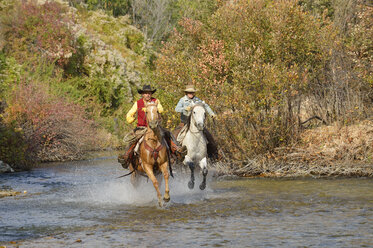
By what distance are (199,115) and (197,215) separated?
299cm

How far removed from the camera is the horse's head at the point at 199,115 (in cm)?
1401

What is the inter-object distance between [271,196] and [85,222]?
5179 mm

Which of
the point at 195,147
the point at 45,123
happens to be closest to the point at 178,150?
the point at 195,147

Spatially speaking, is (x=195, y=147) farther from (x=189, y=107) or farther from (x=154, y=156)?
(x=154, y=156)

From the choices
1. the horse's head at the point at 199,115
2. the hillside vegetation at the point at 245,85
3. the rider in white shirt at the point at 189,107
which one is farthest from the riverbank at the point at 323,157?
the horse's head at the point at 199,115

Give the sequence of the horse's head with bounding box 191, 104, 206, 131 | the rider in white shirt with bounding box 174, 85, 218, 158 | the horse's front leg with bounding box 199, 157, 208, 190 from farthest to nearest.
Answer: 1. the rider in white shirt with bounding box 174, 85, 218, 158
2. the horse's front leg with bounding box 199, 157, 208, 190
3. the horse's head with bounding box 191, 104, 206, 131

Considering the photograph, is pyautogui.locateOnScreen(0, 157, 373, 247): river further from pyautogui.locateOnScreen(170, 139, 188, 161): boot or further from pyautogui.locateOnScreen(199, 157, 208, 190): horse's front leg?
pyautogui.locateOnScreen(170, 139, 188, 161): boot

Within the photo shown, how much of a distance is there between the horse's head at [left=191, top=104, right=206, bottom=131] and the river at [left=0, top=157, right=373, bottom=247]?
2.02 m

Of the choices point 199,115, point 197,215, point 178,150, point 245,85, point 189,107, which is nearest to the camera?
point 197,215

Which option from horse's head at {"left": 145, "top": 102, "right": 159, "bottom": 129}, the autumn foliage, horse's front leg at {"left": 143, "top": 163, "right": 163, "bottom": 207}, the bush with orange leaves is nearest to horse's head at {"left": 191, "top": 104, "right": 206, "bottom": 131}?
horse's front leg at {"left": 143, "top": 163, "right": 163, "bottom": 207}

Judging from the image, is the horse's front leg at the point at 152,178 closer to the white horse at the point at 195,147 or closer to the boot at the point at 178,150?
the boot at the point at 178,150

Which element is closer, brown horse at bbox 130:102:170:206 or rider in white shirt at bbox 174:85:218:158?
brown horse at bbox 130:102:170:206

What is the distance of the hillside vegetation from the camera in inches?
719

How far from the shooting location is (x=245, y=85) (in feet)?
59.8
